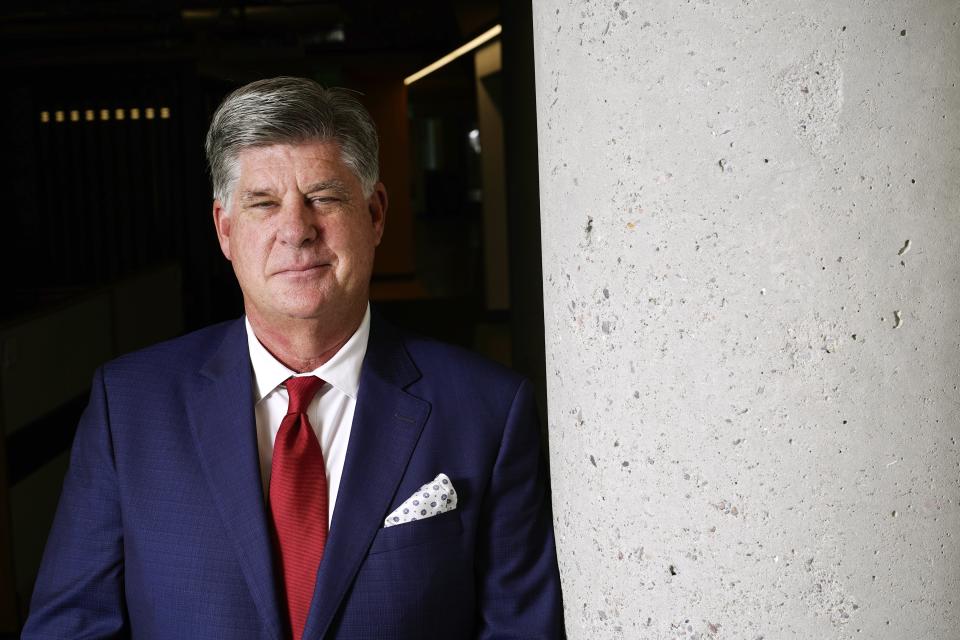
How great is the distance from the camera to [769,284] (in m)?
1.25

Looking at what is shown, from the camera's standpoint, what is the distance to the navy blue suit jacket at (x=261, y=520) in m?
1.57

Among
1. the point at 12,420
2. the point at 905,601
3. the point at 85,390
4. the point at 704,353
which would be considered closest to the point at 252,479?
the point at 704,353

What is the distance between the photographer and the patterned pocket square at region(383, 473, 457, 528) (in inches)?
63.3

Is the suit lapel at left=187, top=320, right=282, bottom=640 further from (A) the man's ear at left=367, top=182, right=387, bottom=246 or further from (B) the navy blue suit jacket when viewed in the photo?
(A) the man's ear at left=367, top=182, right=387, bottom=246

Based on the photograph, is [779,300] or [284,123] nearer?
[779,300]

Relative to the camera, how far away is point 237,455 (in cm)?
163

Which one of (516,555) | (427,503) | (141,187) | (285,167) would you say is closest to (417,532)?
(427,503)

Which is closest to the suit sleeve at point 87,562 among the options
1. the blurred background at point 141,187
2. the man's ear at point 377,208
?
the man's ear at point 377,208

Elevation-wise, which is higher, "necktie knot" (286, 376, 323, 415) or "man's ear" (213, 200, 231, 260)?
"man's ear" (213, 200, 231, 260)

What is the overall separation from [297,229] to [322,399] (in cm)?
33

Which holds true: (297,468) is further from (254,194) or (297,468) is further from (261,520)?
(254,194)

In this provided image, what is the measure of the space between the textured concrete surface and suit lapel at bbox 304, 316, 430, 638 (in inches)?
16.9

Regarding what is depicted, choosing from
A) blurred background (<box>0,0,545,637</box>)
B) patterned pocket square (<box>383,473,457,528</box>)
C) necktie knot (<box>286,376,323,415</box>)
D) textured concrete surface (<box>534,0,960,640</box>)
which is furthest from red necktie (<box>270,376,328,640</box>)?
blurred background (<box>0,0,545,637</box>)

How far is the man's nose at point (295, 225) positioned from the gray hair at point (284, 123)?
110mm
